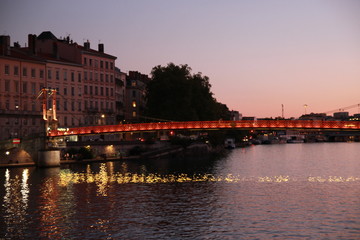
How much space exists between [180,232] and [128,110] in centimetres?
12354

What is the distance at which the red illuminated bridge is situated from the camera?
7438 centimetres

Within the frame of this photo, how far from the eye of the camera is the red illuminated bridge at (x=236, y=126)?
74375 millimetres

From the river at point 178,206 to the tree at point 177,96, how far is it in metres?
54.3

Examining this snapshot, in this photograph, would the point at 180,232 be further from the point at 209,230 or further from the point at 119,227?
the point at 119,227

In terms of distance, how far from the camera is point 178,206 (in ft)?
166

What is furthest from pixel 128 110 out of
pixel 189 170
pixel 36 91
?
pixel 189 170

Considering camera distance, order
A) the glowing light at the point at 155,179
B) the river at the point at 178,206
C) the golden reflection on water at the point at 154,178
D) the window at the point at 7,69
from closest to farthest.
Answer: the river at the point at 178,206 < the glowing light at the point at 155,179 < the golden reflection on water at the point at 154,178 < the window at the point at 7,69

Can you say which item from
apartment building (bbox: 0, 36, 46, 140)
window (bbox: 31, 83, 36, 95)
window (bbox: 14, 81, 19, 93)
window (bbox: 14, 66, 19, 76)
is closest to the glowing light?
apartment building (bbox: 0, 36, 46, 140)

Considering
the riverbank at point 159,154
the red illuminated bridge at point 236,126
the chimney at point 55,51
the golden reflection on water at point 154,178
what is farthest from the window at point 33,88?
the golden reflection on water at point 154,178

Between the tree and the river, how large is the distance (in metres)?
54.3

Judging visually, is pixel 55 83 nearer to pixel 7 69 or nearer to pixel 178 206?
pixel 7 69

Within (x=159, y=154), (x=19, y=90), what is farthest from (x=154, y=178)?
(x=19, y=90)

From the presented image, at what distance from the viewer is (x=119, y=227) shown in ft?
137

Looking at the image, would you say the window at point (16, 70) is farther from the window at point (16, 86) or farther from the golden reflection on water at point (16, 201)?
the golden reflection on water at point (16, 201)
